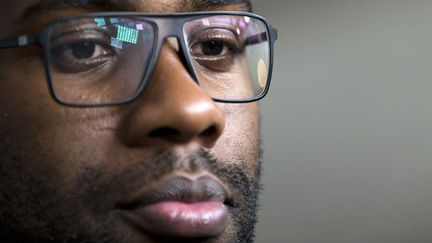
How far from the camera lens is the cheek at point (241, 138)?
0.83 metres

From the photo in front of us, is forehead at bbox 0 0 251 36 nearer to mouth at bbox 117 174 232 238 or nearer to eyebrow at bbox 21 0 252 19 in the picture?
eyebrow at bbox 21 0 252 19

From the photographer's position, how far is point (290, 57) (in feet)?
5.80

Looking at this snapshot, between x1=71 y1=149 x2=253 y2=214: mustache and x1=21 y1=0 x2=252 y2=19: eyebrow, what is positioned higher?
x1=21 y1=0 x2=252 y2=19: eyebrow

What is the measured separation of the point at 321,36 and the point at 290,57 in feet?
0.38

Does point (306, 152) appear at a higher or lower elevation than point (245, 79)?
lower

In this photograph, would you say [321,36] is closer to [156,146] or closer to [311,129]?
[311,129]

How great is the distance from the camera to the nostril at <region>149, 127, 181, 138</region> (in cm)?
72

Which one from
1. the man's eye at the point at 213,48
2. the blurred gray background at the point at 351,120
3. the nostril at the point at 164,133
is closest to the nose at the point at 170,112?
the nostril at the point at 164,133

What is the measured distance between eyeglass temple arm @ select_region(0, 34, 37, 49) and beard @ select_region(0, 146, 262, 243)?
0.51 ft

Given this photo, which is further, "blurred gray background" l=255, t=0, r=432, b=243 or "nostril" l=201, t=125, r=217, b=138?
"blurred gray background" l=255, t=0, r=432, b=243

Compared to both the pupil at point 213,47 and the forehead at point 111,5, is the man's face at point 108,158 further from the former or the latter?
the pupil at point 213,47

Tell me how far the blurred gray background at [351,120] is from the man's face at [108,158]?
1004 mm

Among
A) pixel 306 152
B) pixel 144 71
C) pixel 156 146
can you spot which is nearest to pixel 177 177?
pixel 156 146

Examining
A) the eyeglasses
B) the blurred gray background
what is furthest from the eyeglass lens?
the blurred gray background
